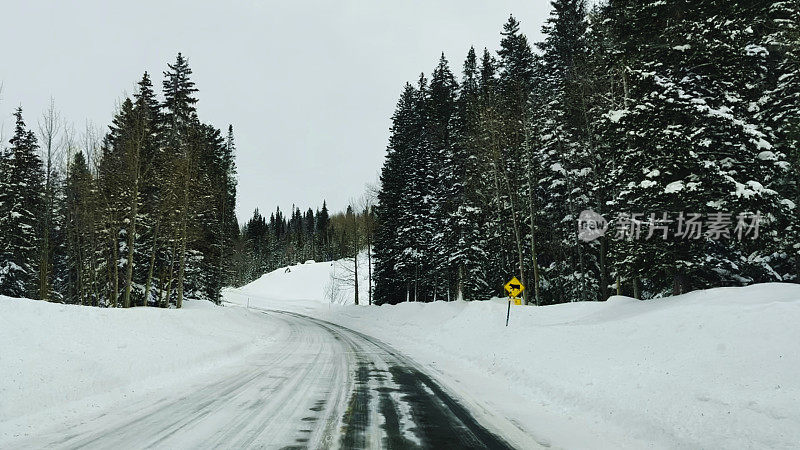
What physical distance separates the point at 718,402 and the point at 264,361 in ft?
35.3

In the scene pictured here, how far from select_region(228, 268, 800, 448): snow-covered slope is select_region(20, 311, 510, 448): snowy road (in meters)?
1.00

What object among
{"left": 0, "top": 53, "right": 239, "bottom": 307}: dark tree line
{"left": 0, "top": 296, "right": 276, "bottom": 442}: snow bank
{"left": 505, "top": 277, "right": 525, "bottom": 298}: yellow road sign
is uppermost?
{"left": 0, "top": 53, "right": 239, "bottom": 307}: dark tree line

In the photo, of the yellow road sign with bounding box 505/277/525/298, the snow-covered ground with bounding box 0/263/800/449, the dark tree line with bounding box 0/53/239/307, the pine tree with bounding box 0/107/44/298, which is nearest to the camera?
the snow-covered ground with bounding box 0/263/800/449

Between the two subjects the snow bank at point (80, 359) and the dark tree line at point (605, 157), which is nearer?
the snow bank at point (80, 359)

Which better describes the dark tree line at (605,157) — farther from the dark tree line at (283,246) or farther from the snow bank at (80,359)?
the dark tree line at (283,246)

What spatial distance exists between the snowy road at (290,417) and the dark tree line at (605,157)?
29.0 feet

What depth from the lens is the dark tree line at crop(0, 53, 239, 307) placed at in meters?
20.6

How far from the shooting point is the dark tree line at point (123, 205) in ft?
67.6

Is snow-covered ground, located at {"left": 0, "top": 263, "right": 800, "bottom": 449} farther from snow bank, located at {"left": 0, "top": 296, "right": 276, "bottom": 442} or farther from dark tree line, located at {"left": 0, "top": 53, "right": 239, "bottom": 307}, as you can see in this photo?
dark tree line, located at {"left": 0, "top": 53, "right": 239, "bottom": 307}

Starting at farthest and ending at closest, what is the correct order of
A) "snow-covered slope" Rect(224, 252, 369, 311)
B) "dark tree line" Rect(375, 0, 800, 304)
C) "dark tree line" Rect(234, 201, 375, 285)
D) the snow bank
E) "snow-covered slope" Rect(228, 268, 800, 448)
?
1. "dark tree line" Rect(234, 201, 375, 285)
2. "snow-covered slope" Rect(224, 252, 369, 311)
3. "dark tree line" Rect(375, 0, 800, 304)
4. the snow bank
5. "snow-covered slope" Rect(228, 268, 800, 448)

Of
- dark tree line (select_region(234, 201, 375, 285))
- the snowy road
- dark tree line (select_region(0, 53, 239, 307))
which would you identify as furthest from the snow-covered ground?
dark tree line (select_region(234, 201, 375, 285))

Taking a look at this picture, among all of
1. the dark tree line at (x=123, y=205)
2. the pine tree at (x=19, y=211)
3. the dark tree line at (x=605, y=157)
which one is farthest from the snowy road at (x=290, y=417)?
the pine tree at (x=19, y=211)

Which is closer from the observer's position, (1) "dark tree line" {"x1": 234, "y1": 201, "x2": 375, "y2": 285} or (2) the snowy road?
(2) the snowy road

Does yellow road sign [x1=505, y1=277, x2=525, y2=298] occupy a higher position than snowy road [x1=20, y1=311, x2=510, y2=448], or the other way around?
yellow road sign [x1=505, y1=277, x2=525, y2=298]
